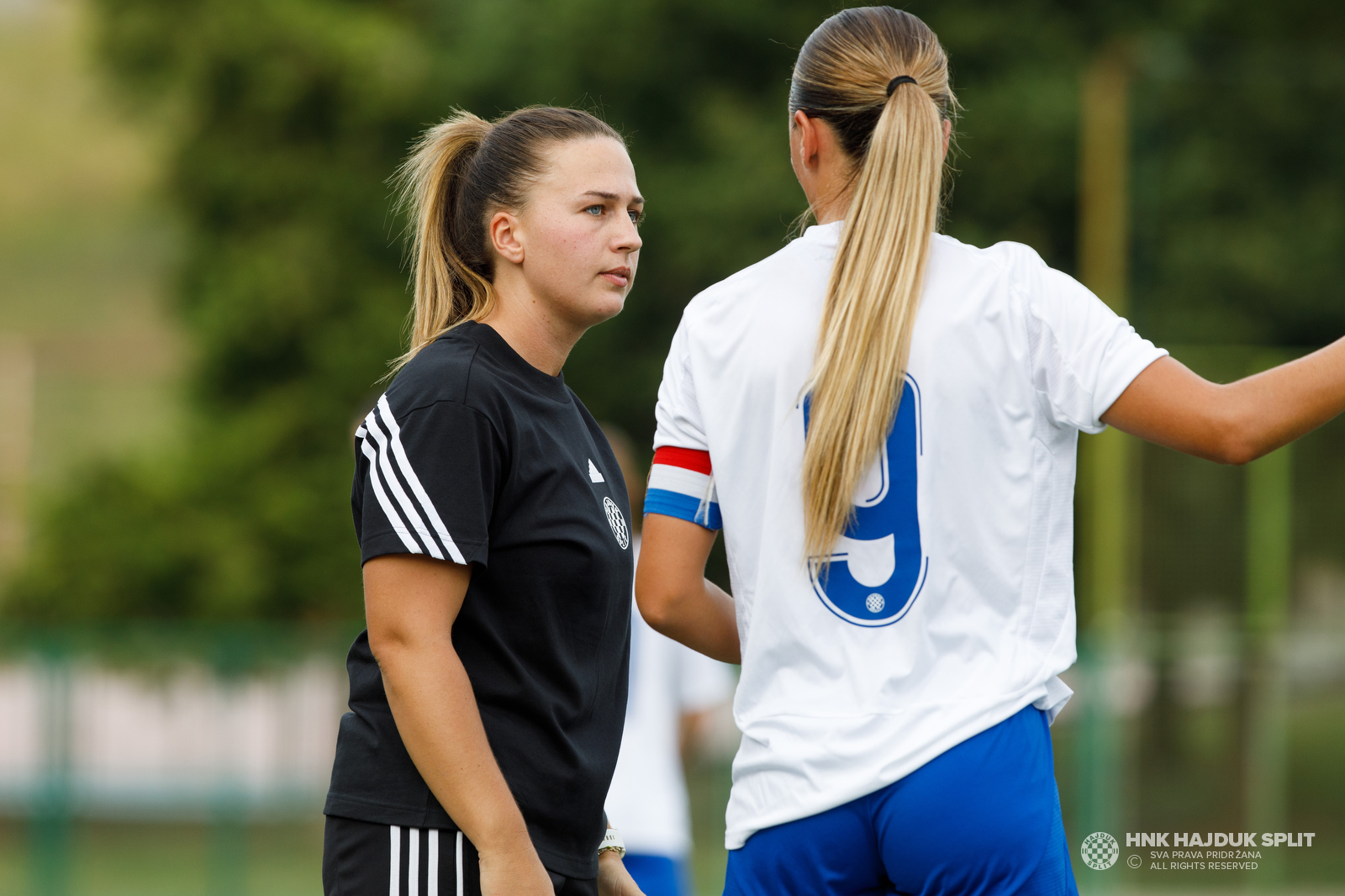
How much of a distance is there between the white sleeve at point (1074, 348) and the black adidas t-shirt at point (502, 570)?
2.27 feet

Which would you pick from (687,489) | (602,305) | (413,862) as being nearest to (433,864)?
(413,862)

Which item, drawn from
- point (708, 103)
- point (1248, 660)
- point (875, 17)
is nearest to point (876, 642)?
point (875, 17)

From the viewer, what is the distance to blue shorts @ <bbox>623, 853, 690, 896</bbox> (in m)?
3.72

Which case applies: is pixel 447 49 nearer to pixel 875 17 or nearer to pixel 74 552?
pixel 74 552

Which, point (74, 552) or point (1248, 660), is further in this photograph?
point (74, 552)

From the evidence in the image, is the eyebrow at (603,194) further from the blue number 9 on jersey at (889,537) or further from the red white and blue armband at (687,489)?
the blue number 9 on jersey at (889,537)

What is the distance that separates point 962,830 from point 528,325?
0.98m

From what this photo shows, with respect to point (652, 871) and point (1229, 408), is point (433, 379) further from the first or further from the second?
point (652, 871)

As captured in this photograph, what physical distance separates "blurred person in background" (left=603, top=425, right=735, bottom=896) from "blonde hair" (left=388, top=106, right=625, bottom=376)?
1.21 m

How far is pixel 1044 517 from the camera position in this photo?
201cm

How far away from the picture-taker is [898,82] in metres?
2.11

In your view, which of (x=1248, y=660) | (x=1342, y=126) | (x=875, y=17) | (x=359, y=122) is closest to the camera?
(x=875, y=17)

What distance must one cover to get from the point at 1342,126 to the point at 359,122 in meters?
9.40

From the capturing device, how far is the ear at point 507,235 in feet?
7.55
